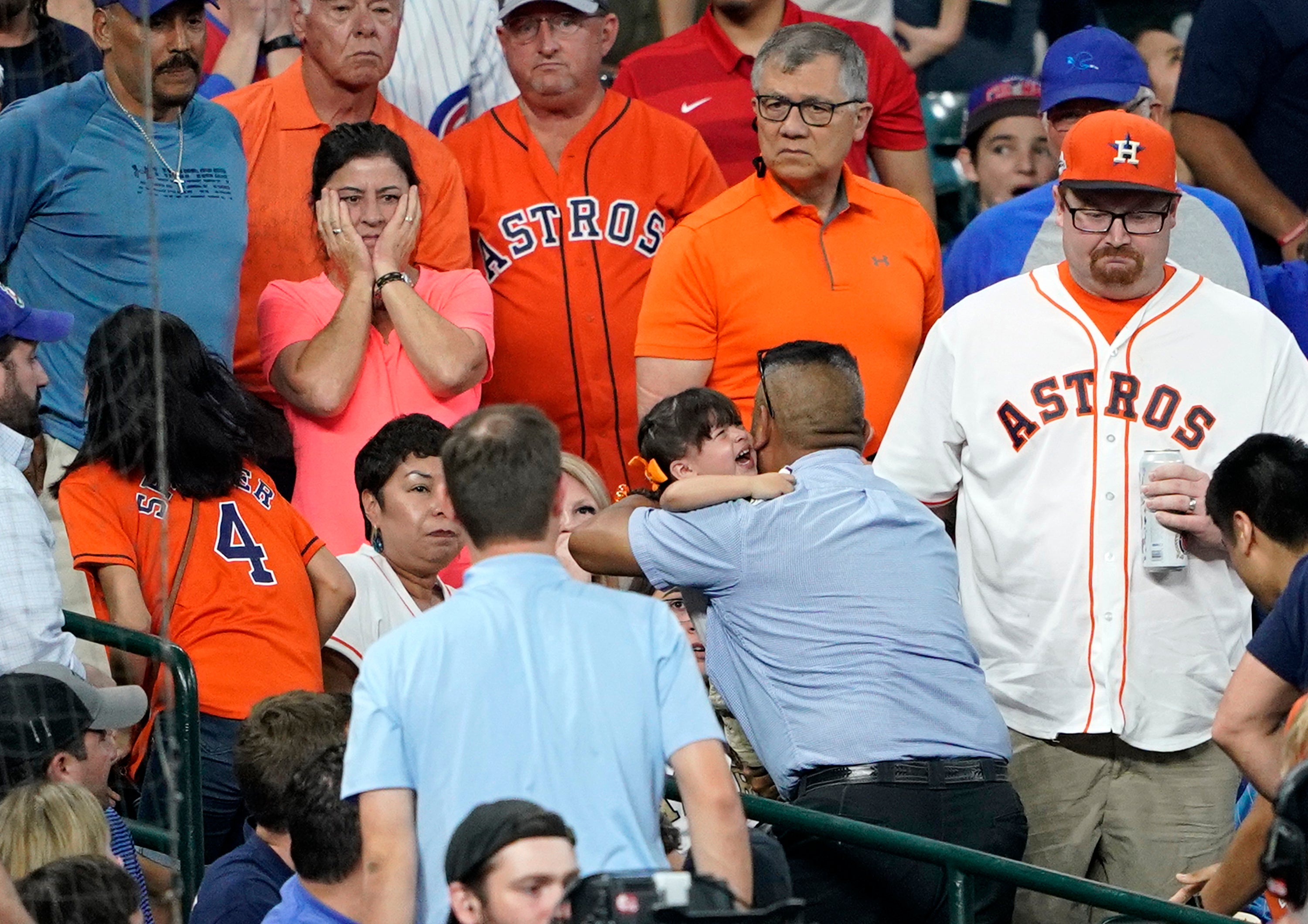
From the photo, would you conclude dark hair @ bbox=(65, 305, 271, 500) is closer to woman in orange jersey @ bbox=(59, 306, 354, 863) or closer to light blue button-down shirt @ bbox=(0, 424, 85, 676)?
woman in orange jersey @ bbox=(59, 306, 354, 863)

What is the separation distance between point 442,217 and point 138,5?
1.26m

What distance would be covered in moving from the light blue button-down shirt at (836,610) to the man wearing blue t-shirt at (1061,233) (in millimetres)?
1737

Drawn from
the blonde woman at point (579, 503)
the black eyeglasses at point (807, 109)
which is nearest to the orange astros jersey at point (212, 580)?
the blonde woman at point (579, 503)

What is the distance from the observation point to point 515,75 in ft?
21.5

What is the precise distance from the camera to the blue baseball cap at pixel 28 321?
4965mm

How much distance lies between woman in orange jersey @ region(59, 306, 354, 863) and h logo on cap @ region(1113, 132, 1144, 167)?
2.29 meters

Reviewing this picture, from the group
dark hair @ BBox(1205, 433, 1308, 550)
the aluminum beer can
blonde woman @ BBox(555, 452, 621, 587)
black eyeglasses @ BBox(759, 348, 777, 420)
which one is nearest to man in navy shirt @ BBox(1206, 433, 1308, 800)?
dark hair @ BBox(1205, 433, 1308, 550)

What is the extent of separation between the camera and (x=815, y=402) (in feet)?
14.6

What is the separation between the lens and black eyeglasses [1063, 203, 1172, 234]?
5047 mm

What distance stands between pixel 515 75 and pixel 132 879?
3.33m

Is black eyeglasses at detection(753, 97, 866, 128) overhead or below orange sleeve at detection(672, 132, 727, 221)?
overhead

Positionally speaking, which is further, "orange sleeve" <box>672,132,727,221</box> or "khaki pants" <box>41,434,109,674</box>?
"orange sleeve" <box>672,132,727,221</box>

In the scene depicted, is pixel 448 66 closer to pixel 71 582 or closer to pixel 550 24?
pixel 550 24

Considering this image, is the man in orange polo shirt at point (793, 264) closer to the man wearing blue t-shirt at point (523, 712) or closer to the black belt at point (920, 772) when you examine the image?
the black belt at point (920, 772)
